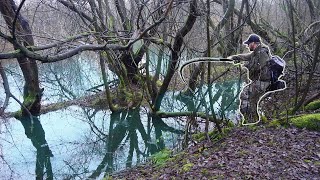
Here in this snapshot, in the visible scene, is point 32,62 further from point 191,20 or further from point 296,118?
point 296,118

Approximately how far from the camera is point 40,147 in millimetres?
11523

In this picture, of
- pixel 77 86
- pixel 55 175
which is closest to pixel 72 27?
pixel 55 175

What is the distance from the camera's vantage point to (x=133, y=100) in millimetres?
15188

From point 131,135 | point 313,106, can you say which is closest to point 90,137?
point 131,135

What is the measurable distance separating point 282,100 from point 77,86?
40.4 feet

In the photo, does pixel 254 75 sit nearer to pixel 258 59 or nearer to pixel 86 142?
pixel 258 59

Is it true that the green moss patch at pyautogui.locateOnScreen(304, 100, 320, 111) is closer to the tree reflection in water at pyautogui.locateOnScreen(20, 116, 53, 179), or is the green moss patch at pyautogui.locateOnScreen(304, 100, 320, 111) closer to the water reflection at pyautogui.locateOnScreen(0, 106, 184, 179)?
the water reflection at pyautogui.locateOnScreen(0, 106, 184, 179)

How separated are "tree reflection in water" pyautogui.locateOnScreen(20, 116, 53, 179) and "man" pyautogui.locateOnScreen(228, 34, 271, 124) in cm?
467

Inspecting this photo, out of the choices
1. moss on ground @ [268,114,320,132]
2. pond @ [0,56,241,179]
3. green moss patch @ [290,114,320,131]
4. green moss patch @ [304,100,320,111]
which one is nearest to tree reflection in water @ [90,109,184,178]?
pond @ [0,56,241,179]

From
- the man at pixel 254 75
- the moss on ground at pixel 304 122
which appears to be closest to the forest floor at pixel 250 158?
the moss on ground at pixel 304 122

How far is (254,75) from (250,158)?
151 centimetres

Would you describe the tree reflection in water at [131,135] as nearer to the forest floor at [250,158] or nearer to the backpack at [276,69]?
the forest floor at [250,158]

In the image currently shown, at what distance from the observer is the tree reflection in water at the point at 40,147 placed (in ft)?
30.8

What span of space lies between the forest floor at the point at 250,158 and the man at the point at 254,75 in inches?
14.8
